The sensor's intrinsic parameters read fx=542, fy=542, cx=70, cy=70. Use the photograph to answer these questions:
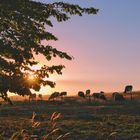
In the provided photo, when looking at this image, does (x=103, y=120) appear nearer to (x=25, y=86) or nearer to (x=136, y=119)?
(x=136, y=119)

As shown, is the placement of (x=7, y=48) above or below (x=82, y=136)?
above

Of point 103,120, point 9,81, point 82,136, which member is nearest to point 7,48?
point 9,81

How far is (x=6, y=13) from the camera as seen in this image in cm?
2302

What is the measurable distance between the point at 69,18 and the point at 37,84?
132 inches

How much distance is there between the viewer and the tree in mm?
23109

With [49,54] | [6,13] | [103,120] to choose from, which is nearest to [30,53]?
[49,54]

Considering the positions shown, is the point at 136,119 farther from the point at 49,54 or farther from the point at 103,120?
the point at 49,54

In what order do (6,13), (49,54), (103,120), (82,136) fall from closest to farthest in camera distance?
(6,13) < (49,54) < (82,136) < (103,120)

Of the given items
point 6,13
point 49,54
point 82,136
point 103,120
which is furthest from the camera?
point 103,120

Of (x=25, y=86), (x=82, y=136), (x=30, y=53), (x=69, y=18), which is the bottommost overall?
A: (x=82, y=136)

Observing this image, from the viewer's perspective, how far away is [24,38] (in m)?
23.7

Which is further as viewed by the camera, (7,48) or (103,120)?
(103,120)

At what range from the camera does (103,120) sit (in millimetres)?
41000

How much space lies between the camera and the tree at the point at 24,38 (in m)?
23.1
